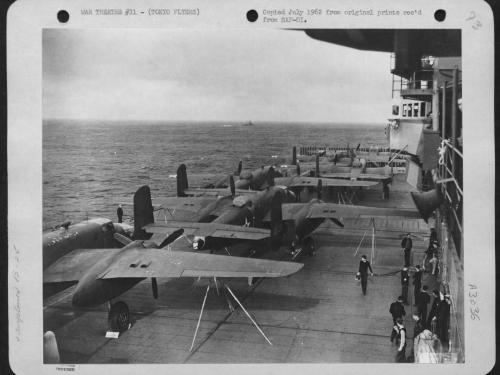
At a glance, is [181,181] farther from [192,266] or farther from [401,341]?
[401,341]

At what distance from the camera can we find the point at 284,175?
24.5m

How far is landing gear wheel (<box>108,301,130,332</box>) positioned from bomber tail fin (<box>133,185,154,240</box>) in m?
2.57

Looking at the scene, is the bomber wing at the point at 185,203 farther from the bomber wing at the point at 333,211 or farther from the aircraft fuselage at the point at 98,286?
the aircraft fuselage at the point at 98,286

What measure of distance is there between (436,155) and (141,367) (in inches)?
268

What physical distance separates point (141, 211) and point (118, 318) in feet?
10.2

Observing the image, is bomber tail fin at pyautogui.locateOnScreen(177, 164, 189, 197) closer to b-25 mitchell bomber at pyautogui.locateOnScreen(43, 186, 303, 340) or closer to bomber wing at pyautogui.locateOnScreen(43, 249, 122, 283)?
bomber wing at pyautogui.locateOnScreen(43, 249, 122, 283)

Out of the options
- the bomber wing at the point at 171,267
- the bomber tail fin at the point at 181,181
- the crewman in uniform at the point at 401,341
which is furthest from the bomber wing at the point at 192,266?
the bomber tail fin at the point at 181,181

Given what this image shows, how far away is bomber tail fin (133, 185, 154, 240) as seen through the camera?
36.6 ft

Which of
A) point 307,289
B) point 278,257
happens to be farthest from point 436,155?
point 278,257

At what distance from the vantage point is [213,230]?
38.9 ft

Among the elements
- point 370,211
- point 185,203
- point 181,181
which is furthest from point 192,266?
point 181,181

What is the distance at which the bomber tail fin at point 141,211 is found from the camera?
439 inches

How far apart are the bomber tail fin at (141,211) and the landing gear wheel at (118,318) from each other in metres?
2.57

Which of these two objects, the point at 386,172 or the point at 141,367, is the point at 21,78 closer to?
the point at 141,367
